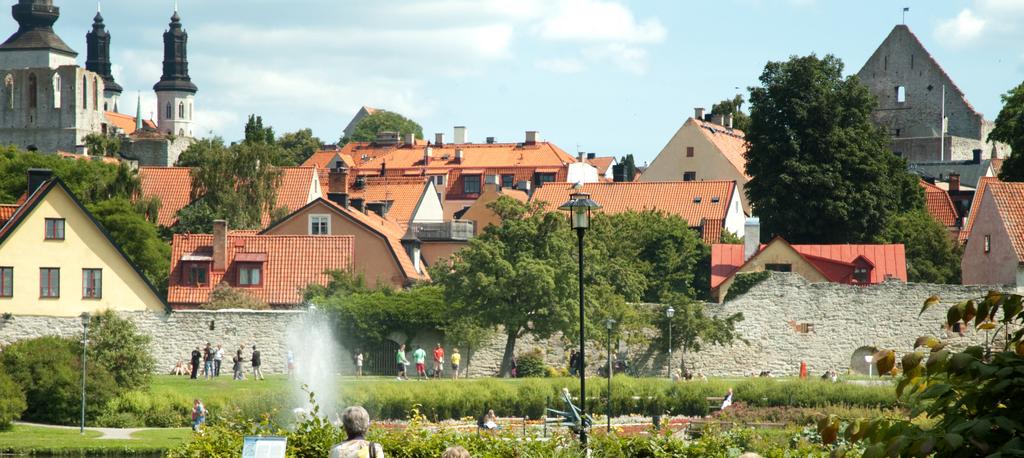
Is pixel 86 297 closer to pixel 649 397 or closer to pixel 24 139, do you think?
pixel 649 397

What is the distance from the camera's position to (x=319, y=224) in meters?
60.1

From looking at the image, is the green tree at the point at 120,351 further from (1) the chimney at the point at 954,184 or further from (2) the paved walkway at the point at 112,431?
(1) the chimney at the point at 954,184

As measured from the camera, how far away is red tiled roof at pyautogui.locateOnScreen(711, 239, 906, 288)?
180 ft

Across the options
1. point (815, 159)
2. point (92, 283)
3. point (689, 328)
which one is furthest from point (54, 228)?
point (815, 159)

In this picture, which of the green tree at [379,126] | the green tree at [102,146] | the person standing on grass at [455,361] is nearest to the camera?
the person standing on grass at [455,361]

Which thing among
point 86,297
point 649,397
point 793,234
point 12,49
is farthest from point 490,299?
point 12,49

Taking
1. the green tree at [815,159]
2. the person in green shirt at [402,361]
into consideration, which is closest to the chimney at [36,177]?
the person in green shirt at [402,361]

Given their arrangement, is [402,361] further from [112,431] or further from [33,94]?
[33,94]

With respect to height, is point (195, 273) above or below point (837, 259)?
below

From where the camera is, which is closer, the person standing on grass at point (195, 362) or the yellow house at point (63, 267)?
the person standing on grass at point (195, 362)

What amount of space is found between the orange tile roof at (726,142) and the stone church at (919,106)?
43.2 ft

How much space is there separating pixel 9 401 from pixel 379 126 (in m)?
120

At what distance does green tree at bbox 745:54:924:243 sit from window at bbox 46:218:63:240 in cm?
2538

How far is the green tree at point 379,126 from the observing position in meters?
152
